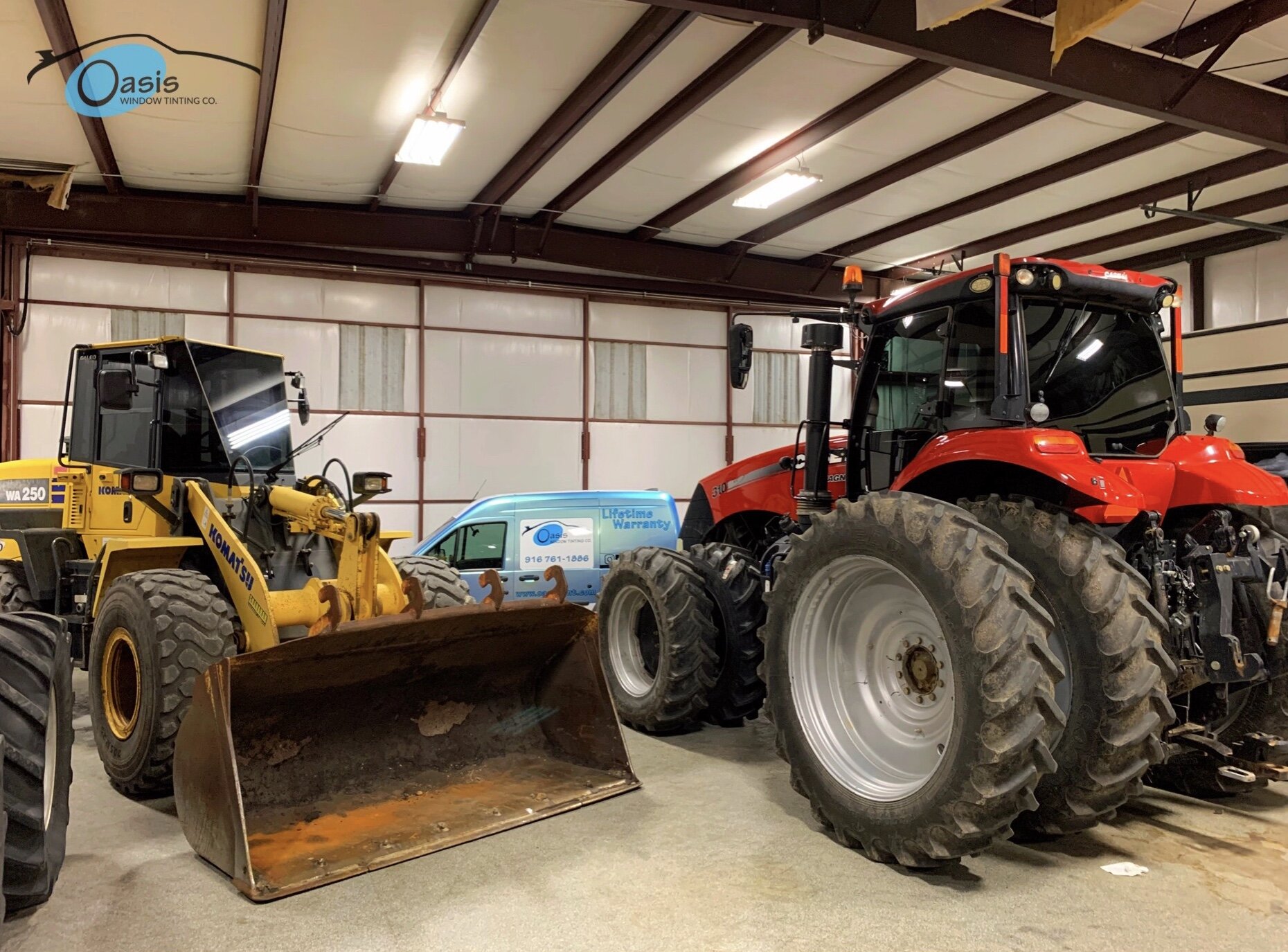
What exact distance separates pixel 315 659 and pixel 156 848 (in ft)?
3.28

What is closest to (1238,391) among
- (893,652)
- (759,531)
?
(759,531)

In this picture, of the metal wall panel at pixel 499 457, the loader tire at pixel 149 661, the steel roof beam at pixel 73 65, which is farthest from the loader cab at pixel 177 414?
the metal wall panel at pixel 499 457

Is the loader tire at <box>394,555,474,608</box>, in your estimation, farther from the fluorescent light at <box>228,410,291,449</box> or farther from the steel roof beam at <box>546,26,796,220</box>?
the steel roof beam at <box>546,26,796,220</box>

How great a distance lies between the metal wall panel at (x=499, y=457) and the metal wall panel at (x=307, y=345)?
1331 mm

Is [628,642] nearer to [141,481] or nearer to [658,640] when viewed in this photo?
[658,640]

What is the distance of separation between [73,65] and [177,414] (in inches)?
151

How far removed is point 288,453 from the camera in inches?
241

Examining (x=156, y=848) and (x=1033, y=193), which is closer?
(x=156, y=848)

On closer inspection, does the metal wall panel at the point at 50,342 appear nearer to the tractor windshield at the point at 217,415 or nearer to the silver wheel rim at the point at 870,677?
the tractor windshield at the point at 217,415

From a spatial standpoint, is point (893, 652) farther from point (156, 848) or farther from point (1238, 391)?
point (1238, 391)

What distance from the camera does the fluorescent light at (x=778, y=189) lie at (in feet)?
32.7

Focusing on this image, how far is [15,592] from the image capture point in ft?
19.1

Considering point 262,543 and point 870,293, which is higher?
point 870,293

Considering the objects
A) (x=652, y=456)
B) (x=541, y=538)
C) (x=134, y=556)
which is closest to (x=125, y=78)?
(x=134, y=556)
